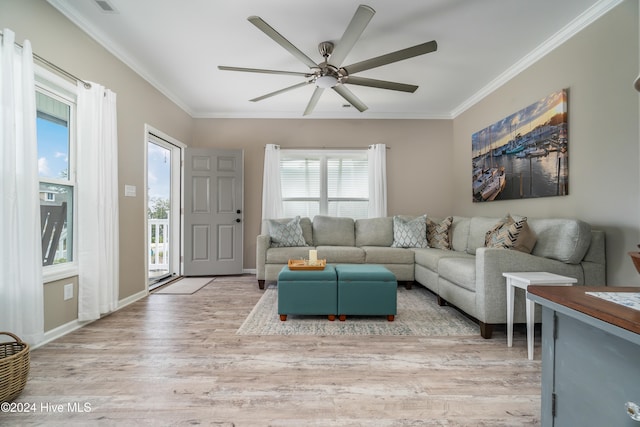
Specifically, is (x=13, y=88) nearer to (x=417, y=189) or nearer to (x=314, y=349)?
(x=314, y=349)

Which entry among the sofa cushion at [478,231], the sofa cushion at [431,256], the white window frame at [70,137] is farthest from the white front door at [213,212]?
the sofa cushion at [478,231]

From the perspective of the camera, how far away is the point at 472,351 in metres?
1.98

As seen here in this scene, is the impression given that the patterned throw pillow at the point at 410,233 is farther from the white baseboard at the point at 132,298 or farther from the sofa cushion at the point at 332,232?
the white baseboard at the point at 132,298

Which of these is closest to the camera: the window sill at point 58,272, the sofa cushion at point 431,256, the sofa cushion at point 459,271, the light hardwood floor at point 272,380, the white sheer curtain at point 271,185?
the light hardwood floor at point 272,380

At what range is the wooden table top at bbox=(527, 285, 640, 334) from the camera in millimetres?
641

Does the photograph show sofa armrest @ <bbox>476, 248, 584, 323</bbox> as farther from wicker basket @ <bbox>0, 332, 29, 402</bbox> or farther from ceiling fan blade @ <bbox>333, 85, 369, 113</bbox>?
wicker basket @ <bbox>0, 332, 29, 402</bbox>

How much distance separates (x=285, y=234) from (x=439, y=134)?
125 inches

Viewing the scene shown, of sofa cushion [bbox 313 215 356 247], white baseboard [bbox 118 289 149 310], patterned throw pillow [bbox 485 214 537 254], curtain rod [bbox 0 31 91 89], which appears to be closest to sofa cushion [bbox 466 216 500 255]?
patterned throw pillow [bbox 485 214 537 254]

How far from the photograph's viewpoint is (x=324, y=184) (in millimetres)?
4738

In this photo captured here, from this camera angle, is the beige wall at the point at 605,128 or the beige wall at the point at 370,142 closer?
the beige wall at the point at 605,128

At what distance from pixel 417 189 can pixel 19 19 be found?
4.82 m

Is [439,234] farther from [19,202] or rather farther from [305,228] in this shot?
[19,202]

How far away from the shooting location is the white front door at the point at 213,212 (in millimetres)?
4312

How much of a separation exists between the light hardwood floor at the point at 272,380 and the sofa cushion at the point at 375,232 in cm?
203
